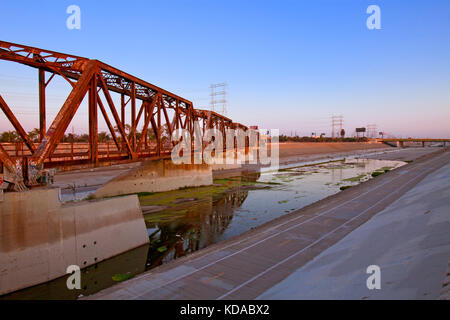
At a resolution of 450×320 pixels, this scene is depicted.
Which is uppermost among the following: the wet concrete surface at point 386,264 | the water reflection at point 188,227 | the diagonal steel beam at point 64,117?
the diagonal steel beam at point 64,117

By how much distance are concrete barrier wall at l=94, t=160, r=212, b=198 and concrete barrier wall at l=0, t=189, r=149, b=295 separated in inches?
585

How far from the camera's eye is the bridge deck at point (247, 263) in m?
11.1

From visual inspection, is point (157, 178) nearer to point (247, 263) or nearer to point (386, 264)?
point (247, 263)

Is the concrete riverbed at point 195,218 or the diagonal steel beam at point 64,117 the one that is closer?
the concrete riverbed at point 195,218

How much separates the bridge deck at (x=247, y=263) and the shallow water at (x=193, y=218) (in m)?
2.91

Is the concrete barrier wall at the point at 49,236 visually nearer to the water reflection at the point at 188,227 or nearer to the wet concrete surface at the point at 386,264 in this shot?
the water reflection at the point at 188,227

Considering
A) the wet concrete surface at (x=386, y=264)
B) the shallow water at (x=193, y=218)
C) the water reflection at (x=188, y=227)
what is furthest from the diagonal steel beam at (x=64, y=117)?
the wet concrete surface at (x=386, y=264)

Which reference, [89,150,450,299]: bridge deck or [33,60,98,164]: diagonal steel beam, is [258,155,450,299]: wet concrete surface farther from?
[33,60,98,164]: diagonal steel beam

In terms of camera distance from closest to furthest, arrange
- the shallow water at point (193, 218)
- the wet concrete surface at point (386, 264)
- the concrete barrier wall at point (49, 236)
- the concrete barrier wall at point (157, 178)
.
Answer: the wet concrete surface at point (386, 264) < the concrete barrier wall at point (49, 236) < the shallow water at point (193, 218) < the concrete barrier wall at point (157, 178)

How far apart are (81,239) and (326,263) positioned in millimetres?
13531

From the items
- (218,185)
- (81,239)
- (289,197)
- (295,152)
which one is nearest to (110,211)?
(81,239)

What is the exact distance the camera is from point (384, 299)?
7.84 m

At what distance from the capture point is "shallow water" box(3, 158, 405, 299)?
1441 cm
